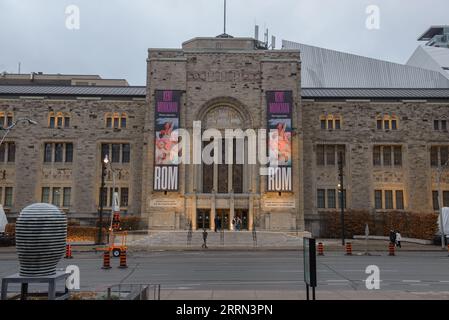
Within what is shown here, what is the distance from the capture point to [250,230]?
47344 mm

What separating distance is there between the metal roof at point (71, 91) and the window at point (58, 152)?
602cm

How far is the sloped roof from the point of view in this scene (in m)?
73.2

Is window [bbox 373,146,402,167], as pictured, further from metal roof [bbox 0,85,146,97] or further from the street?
metal roof [bbox 0,85,146,97]

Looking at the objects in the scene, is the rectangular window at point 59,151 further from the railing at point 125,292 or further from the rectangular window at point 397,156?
the railing at point 125,292

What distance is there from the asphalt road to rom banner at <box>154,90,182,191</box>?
70.8ft

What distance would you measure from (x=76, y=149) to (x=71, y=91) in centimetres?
760

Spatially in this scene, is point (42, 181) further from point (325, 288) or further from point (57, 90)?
point (325, 288)

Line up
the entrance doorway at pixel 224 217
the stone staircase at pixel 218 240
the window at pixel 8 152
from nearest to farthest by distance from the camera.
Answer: the stone staircase at pixel 218 240
the entrance doorway at pixel 224 217
the window at pixel 8 152

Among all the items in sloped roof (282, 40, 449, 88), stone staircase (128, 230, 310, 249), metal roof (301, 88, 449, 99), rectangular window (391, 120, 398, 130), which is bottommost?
stone staircase (128, 230, 310, 249)

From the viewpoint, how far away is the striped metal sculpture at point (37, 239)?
11250 millimetres

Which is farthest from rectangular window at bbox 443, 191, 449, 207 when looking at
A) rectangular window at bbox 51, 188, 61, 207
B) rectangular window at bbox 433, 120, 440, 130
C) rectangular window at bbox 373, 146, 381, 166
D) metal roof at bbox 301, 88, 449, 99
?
rectangular window at bbox 51, 188, 61, 207

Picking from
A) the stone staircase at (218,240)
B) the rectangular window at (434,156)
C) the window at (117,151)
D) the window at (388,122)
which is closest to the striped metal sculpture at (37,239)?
the stone staircase at (218,240)
